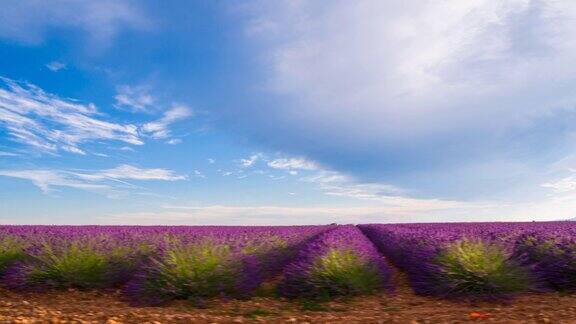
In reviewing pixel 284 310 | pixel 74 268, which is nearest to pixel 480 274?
pixel 284 310

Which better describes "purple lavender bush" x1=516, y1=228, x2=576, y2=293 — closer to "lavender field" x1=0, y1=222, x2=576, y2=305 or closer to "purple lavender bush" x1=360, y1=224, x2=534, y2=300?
"lavender field" x1=0, y1=222, x2=576, y2=305

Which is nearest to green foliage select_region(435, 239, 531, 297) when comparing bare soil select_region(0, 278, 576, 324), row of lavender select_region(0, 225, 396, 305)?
bare soil select_region(0, 278, 576, 324)

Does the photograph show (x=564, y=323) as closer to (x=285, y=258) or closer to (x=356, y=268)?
(x=356, y=268)

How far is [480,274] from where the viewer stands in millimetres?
7762

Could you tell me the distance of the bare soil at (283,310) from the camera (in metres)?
6.09

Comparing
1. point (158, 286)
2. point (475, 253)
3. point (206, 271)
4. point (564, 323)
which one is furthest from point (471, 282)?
point (158, 286)

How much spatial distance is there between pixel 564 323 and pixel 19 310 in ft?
23.2

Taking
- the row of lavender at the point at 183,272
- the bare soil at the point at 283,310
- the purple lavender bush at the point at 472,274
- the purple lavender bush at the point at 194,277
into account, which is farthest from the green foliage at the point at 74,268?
the purple lavender bush at the point at 472,274

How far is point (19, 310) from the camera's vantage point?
6.91m

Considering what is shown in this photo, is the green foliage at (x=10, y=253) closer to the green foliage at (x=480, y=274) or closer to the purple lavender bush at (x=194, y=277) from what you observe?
the purple lavender bush at (x=194, y=277)

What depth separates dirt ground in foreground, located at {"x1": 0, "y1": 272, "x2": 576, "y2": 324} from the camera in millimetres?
6094

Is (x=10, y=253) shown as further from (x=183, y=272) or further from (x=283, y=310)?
(x=283, y=310)

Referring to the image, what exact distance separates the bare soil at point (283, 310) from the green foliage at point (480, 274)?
0.27 metres

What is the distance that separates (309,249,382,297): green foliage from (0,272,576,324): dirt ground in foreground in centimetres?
24
